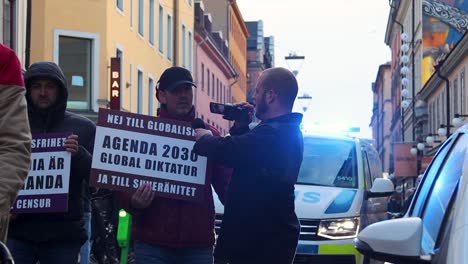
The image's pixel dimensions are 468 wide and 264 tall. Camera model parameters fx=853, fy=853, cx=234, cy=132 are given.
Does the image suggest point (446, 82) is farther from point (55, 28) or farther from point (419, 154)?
point (55, 28)

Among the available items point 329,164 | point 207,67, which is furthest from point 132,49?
point 329,164

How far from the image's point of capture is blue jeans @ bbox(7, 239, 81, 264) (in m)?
4.87

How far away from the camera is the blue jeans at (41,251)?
4867 millimetres

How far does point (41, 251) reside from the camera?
4926 mm

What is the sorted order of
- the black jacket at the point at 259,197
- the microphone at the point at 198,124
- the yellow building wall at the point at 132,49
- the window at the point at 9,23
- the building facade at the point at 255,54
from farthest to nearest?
1. the building facade at the point at 255,54
2. the yellow building wall at the point at 132,49
3. the window at the point at 9,23
4. the microphone at the point at 198,124
5. the black jacket at the point at 259,197

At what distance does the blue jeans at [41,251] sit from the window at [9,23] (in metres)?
18.3

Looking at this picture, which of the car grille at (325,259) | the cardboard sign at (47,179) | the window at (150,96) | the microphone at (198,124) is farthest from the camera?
the window at (150,96)

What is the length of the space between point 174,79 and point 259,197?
1055 mm

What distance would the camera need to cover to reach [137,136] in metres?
5.21

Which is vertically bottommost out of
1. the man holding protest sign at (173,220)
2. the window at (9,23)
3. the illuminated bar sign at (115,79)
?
the man holding protest sign at (173,220)

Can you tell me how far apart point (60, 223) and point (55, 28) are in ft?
77.6

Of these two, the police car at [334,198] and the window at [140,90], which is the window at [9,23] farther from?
the police car at [334,198]

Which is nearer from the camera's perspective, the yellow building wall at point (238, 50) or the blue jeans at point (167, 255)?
the blue jeans at point (167, 255)

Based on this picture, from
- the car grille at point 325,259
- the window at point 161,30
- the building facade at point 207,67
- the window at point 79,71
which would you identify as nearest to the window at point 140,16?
the window at point 161,30
